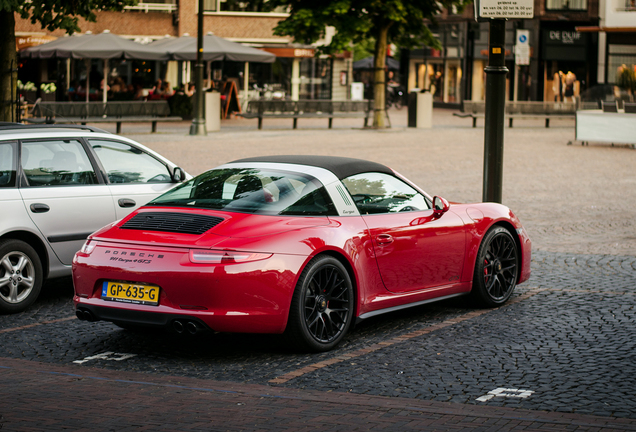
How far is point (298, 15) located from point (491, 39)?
72.4ft

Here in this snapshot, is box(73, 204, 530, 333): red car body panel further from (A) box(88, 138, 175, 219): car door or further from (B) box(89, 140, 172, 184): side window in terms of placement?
(B) box(89, 140, 172, 184): side window

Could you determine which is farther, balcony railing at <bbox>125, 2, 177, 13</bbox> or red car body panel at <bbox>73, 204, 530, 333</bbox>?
balcony railing at <bbox>125, 2, 177, 13</bbox>

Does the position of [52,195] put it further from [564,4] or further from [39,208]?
[564,4]

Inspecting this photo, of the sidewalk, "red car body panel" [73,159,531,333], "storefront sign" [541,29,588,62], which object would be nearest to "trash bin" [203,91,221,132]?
"red car body panel" [73,159,531,333]

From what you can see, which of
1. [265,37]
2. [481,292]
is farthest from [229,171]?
[265,37]

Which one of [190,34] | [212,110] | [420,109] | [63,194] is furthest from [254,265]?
[190,34]

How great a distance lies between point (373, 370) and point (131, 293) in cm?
154

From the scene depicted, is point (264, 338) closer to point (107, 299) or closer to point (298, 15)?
point (107, 299)

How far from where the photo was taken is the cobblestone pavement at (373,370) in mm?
4664

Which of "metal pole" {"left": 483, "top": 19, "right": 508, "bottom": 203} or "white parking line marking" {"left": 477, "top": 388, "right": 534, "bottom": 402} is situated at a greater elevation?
"metal pole" {"left": 483, "top": 19, "right": 508, "bottom": 203}

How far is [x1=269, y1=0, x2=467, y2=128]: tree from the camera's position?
30500 millimetres

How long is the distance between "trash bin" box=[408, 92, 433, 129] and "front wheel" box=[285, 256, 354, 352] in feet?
91.1

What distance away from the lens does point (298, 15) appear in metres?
30.9

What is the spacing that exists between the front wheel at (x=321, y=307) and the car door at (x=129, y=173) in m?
2.59
